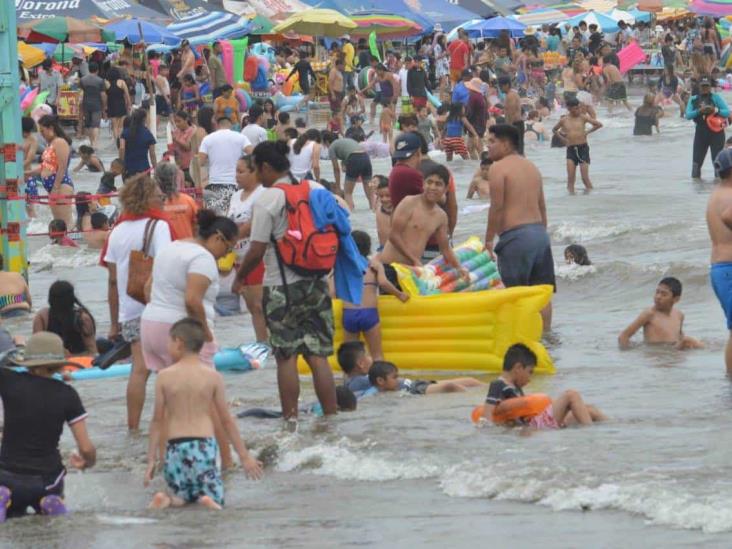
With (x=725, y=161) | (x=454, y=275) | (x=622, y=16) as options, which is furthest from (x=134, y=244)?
(x=622, y=16)

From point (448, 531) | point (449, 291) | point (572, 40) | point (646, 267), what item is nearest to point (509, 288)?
point (449, 291)

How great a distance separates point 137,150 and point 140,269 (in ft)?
38.9

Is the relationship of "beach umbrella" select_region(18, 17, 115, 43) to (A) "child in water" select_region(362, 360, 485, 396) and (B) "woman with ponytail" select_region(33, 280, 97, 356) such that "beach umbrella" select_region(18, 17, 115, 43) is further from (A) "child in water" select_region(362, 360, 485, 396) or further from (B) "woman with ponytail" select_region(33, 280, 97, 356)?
(A) "child in water" select_region(362, 360, 485, 396)

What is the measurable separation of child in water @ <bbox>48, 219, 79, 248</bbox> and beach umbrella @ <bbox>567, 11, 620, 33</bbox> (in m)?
37.1

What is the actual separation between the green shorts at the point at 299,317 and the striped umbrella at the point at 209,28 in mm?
31054

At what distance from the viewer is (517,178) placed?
1080cm

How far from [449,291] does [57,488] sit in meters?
4.63

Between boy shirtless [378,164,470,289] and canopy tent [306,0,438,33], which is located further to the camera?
canopy tent [306,0,438,33]

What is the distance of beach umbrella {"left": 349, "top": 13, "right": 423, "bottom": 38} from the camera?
145ft

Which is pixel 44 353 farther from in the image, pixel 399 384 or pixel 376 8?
pixel 376 8

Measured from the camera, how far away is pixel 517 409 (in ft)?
28.0

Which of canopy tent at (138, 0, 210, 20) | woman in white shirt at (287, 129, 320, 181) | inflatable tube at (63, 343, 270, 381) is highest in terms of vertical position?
canopy tent at (138, 0, 210, 20)

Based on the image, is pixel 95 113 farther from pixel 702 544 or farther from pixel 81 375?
pixel 702 544

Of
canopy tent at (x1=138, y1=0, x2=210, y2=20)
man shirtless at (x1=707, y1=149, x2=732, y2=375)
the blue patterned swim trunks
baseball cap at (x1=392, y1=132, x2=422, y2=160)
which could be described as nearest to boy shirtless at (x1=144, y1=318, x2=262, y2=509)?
the blue patterned swim trunks
